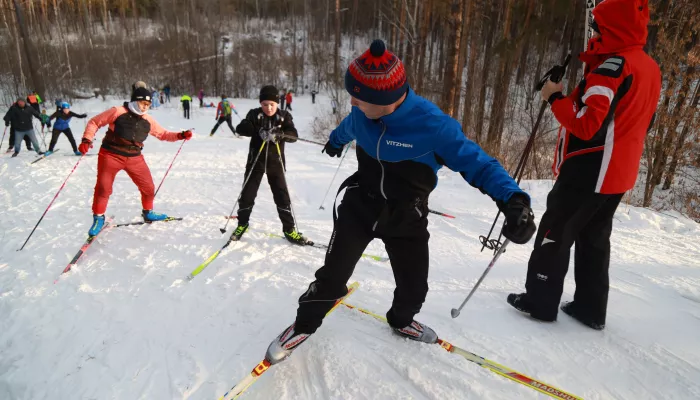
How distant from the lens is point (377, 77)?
1.74 meters

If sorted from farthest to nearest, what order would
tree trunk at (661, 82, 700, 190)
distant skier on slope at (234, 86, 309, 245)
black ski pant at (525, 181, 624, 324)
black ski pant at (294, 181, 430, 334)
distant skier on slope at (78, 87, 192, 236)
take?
tree trunk at (661, 82, 700, 190), distant skier on slope at (78, 87, 192, 236), distant skier on slope at (234, 86, 309, 245), black ski pant at (525, 181, 624, 324), black ski pant at (294, 181, 430, 334)

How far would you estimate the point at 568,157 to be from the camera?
2.30 m

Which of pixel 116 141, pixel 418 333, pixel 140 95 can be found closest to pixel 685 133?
pixel 418 333

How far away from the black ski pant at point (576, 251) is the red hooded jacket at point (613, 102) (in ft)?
0.40

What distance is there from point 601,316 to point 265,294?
258cm

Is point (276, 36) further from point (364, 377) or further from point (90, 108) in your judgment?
point (364, 377)

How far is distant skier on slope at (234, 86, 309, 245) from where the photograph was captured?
4004 millimetres

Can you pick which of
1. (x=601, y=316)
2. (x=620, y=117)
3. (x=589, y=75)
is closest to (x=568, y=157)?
(x=620, y=117)

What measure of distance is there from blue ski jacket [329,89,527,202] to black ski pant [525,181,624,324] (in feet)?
2.66

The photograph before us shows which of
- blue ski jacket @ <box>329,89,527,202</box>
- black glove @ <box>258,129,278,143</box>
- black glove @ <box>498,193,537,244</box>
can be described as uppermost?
blue ski jacket @ <box>329,89,527,202</box>

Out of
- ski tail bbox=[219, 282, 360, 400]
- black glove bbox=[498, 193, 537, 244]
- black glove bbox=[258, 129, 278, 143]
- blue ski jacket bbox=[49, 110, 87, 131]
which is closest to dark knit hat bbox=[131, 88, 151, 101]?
black glove bbox=[258, 129, 278, 143]

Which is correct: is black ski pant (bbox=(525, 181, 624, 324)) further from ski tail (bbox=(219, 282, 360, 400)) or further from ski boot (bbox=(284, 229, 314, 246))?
ski boot (bbox=(284, 229, 314, 246))

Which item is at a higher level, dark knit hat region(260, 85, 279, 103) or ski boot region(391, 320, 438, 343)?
dark knit hat region(260, 85, 279, 103)

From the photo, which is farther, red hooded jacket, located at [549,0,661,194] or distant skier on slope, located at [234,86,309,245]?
distant skier on slope, located at [234,86,309,245]
